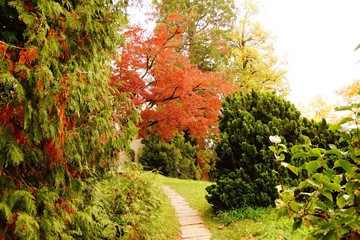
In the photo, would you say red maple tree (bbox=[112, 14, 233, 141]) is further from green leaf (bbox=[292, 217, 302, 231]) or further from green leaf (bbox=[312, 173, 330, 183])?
green leaf (bbox=[312, 173, 330, 183])

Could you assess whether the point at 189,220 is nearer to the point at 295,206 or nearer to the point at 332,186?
the point at 295,206

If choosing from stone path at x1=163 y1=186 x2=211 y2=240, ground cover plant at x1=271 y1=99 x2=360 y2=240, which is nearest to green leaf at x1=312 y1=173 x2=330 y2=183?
ground cover plant at x1=271 y1=99 x2=360 y2=240

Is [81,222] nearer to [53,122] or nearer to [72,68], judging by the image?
[53,122]

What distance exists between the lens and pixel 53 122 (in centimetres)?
231

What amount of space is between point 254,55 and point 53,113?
46.3 feet

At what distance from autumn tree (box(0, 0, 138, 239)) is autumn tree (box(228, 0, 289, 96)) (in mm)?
12565

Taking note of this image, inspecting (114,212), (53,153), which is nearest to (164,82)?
(114,212)

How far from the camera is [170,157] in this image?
13203 mm

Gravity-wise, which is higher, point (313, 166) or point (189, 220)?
point (313, 166)

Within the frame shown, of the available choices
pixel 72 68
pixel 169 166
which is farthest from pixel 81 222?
pixel 169 166

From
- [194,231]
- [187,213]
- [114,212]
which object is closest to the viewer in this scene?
[114,212]

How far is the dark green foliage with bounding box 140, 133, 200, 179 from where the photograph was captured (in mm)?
12969

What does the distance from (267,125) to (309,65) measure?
16.8 metres

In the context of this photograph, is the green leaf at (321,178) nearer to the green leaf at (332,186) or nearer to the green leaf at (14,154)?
the green leaf at (332,186)
